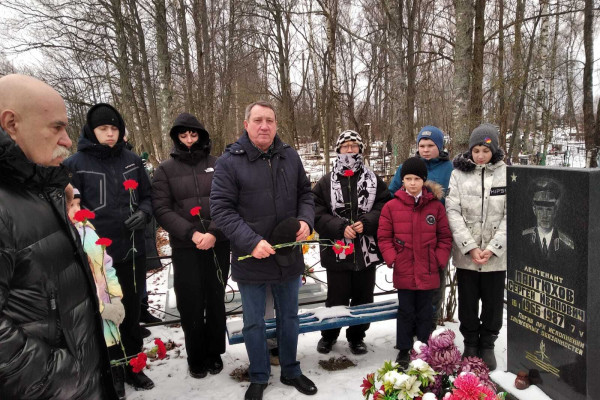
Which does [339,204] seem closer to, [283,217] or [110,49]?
[283,217]

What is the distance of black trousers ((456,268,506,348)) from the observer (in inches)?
125

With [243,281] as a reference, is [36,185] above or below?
above

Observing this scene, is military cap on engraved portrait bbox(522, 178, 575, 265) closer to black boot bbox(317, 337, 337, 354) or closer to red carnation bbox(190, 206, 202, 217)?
black boot bbox(317, 337, 337, 354)

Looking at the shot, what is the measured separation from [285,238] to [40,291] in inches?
64.4

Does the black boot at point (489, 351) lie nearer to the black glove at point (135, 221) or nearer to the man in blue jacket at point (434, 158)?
the man in blue jacket at point (434, 158)

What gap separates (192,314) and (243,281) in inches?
26.1

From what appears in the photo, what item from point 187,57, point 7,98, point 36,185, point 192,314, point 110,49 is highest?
point 110,49

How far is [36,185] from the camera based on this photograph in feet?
4.39

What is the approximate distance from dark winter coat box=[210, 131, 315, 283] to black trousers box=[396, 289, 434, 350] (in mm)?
1066

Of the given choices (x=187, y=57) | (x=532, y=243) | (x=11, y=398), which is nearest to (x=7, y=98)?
(x=11, y=398)

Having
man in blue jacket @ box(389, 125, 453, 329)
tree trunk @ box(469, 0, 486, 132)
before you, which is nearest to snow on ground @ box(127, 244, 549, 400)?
man in blue jacket @ box(389, 125, 453, 329)

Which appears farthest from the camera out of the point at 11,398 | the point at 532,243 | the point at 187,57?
the point at 187,57

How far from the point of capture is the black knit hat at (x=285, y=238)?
2.70 meters

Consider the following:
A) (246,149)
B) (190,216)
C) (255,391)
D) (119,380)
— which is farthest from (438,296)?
(119,380)
